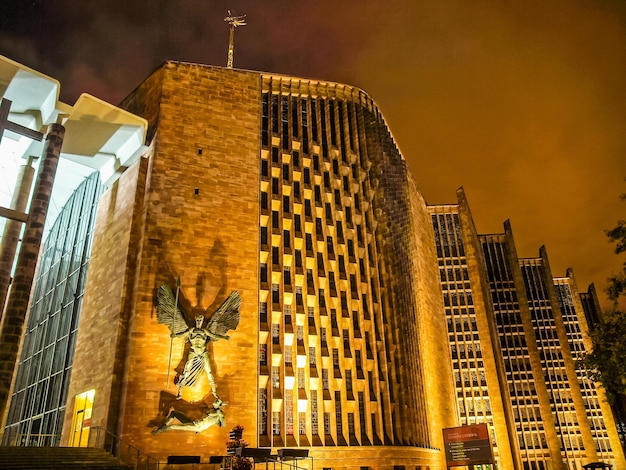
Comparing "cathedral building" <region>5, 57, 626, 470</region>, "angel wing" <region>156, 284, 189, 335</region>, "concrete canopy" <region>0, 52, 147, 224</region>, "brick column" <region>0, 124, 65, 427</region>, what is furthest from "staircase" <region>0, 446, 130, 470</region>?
"concrete canopy" <region>0, 52, 147, 224</region>

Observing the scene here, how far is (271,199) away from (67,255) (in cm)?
1412

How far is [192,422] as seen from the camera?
747 inches

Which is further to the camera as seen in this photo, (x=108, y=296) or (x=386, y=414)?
(x=386, y=414)

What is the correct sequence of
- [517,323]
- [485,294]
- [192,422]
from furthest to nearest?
[517,323], [485,294], [192,422]

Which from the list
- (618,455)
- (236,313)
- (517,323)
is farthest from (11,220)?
(618,455)

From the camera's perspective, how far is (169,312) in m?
20.3

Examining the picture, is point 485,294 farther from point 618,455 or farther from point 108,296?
point 108,296

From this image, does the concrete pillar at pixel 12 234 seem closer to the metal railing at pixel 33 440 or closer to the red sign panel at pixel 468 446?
the metal railing at pixel 33 440

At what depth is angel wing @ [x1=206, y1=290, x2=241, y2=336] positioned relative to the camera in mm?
20844

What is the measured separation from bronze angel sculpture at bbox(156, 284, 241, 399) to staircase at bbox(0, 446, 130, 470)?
335 cm

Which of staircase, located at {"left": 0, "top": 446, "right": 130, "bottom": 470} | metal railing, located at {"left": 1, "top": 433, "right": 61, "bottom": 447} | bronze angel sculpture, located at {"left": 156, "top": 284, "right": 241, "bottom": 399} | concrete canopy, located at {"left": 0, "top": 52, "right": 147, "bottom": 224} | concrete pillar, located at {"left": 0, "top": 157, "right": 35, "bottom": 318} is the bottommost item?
staircase, located at {"left": 0, "top": 446, "right": 130, "bottom": 470}

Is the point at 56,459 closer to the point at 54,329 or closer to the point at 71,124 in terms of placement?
the point at 54,329

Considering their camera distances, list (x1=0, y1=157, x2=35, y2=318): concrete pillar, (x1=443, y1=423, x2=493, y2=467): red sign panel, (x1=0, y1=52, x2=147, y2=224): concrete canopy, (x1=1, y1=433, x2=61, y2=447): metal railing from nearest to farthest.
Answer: (x1=0, y1=157, x2=35, y2=318): concrete pillar < (x1=0, y1=52, x2=147, y2=224): concrete canopy < (x1=443, y1=423, x2=493, y2=467): red sign panel < (x1=1, y1=433, x2=61, y2=447): metal railing

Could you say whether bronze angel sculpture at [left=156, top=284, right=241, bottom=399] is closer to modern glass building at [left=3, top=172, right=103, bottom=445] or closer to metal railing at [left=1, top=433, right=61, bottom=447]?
metal railing at [left=1, top=433, right=61, bottom=447]
